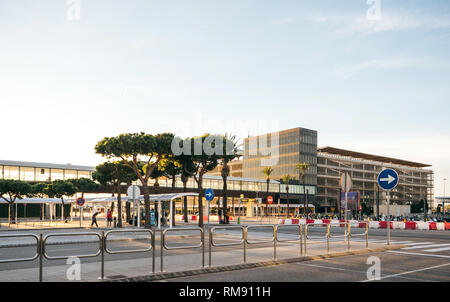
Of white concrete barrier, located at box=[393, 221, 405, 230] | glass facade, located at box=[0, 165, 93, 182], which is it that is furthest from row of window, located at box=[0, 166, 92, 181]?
white concrete barrier, located at box=[393, 221, 405, 230]

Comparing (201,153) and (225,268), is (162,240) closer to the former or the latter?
(225,268)

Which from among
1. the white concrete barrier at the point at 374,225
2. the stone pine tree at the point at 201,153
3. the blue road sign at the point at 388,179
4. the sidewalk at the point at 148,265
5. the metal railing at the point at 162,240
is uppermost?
the stone pine tree at the point at 201,153

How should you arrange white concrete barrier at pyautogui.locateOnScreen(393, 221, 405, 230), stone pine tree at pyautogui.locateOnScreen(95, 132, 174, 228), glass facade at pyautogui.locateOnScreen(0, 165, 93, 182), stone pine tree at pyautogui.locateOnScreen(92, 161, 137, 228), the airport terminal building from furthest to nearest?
1. the airport terminal building
2. glass facade at pyautogui.locateOnScreen(0, 165, 93, 182)
3. stone pine tree at pyautogui.locateOnScreen(92, 161, 137, 228)
4. white concrete barrier at pyautogui.locateOnScreen(393, 221, 405, 230)
5. stone pine tree at pyautogui.locateOnScreen(95, 132, 174, 228)

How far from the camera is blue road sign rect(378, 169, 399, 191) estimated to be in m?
16.4

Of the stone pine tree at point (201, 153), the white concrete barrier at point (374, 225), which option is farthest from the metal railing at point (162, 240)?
the white concrete barrier at point (374, 225)

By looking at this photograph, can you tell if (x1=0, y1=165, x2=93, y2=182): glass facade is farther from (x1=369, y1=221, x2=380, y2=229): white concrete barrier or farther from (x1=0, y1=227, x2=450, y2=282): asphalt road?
(x1=0, y1=227, x2=450, y2=282): asphalt road

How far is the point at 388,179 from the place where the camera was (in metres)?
16.7

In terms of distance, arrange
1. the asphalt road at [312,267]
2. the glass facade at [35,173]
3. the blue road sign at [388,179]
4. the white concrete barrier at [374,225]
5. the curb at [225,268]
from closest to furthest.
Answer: the curb at [225,268], the asphalt road at [312,267], the blue road sign at [388,179], the white concrete barrier at [374,225], the glass facade at [35,173]

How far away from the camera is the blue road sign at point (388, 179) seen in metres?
16.4

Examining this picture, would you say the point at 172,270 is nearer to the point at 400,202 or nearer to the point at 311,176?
the point at 311,176

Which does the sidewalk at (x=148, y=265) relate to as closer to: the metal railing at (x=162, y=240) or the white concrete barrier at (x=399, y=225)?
the metal railing at (x=162, y=240)

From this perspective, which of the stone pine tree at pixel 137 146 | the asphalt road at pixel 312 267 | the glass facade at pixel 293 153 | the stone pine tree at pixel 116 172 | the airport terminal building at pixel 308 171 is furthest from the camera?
the glass facade at pixel 293 153
